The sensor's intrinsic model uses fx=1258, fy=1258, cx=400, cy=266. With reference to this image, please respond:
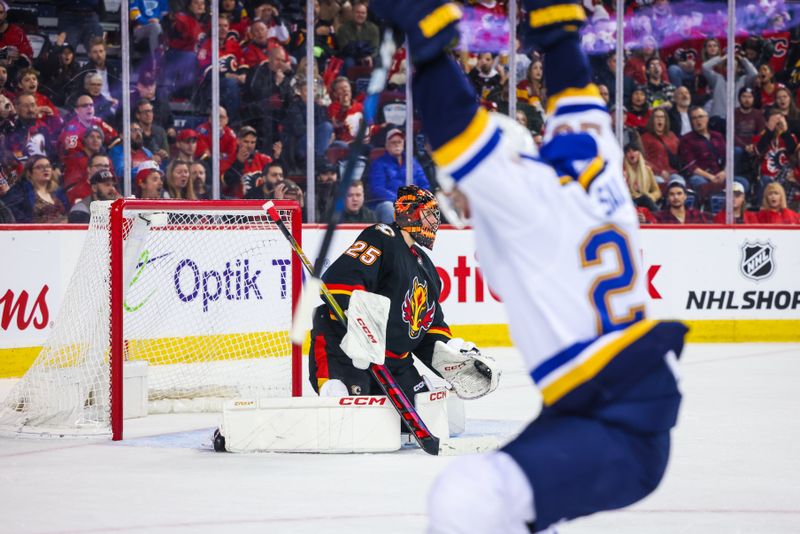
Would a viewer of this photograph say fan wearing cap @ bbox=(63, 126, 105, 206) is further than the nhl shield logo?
No

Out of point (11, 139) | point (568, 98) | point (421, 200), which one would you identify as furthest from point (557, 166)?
point (11, 139)

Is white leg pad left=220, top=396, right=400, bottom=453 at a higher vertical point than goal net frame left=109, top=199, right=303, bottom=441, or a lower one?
lower

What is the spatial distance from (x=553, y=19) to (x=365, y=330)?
2.66 m

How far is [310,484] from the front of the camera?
13.4 feet

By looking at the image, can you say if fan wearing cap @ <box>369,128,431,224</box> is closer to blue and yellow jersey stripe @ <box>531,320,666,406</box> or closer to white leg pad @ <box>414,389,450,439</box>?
white leg pad @ <box>414,389,450,439</box>

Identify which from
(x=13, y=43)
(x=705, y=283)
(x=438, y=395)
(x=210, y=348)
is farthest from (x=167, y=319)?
(x=705, y=283)

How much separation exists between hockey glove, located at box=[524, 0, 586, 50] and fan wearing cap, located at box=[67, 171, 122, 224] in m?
5.94

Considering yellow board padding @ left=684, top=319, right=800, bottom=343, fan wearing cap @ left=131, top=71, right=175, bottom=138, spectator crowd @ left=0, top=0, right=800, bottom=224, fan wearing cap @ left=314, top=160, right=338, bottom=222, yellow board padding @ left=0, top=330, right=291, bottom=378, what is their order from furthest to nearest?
yellow board padding @ left=684, top=319, right=800, bottom=343
fan wearing cap @ left=314, top=160, right=338, bottom=222
fan wearing cap @ left=131, top=71, right=175, bottom=138
spectator crowd @ left=0, top=0, right=800, bottom=224
yellow board padding @ left=0, top=330, right=291, bottom=378

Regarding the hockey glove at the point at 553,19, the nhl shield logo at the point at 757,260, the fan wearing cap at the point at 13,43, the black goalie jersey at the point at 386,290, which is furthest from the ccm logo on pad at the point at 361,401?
the nhl shield logo at the point at 757,260

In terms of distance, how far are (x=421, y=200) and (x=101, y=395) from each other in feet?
5.13

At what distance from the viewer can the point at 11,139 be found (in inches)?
301

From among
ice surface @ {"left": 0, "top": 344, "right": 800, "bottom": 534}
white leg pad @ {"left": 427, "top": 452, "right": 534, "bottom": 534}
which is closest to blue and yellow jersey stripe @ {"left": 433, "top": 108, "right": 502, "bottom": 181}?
white leg pad @ {"left": 427, "top": 452, "right": 534, "bottom": 534}

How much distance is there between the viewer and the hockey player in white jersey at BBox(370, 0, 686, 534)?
70.4 inches

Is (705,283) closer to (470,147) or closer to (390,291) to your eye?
(390,291)
